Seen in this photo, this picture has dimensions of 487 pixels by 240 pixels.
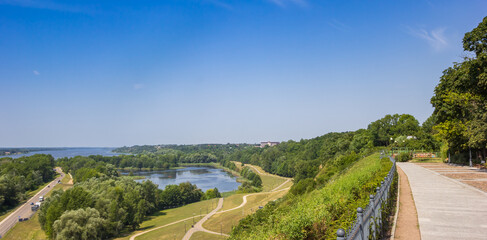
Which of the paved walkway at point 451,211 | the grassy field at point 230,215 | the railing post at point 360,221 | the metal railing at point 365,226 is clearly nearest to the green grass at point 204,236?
the grassy field at point 230,215

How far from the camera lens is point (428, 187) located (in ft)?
42.5

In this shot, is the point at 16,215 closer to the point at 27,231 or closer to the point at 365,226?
the point at 27,231

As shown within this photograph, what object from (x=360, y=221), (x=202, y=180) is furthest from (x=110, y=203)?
(x=202, y=180)

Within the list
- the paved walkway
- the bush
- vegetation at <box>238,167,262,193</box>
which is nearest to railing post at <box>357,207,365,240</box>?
the paved walkway

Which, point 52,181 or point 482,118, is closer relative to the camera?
point 482,118

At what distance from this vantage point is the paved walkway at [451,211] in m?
6.51

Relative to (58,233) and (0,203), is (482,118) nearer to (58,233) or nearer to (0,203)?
(58,233)

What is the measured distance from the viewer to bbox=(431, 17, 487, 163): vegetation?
16444 millimetres

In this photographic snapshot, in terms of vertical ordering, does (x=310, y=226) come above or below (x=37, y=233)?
above

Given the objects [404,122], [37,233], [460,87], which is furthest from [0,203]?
[404,122]

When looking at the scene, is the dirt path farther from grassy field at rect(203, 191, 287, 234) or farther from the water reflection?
the water reflection

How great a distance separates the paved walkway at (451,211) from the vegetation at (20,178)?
77.0 meters

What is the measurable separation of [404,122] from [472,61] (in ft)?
193

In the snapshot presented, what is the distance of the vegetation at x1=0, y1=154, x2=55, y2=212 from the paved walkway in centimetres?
7703
